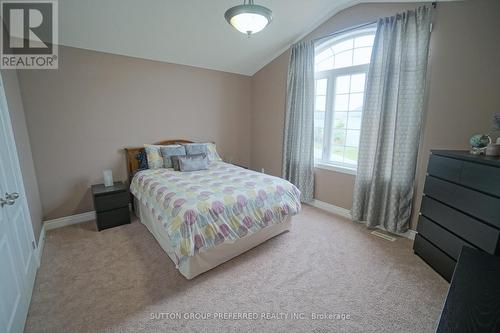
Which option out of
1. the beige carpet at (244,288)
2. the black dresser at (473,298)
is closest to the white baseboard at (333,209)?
the beige carpet at (244,288)

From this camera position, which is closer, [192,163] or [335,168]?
[192,163]

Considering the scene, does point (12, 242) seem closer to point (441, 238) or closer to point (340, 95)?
point (441, 238)

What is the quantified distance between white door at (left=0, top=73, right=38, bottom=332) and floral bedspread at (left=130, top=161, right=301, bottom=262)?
99 cm

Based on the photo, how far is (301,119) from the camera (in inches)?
146

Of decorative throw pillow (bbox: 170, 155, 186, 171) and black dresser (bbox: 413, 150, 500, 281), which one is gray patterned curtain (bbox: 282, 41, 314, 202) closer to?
black dresser (bbox: 413, 150, 500, 281)

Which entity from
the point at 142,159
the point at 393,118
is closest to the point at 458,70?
the point at 393,118

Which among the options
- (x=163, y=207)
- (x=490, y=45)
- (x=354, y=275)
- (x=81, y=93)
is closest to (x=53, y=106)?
(x=81, y=93)

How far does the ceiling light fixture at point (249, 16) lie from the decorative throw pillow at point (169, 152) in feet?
6.88

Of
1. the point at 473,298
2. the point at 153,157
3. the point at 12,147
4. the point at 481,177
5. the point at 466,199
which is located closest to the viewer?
the point at 473,298

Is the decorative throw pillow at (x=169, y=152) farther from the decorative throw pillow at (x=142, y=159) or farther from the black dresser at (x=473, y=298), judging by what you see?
the black dresser at (x=473, y=298)

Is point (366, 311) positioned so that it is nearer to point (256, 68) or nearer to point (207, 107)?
point (207, 107)

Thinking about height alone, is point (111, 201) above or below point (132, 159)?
below

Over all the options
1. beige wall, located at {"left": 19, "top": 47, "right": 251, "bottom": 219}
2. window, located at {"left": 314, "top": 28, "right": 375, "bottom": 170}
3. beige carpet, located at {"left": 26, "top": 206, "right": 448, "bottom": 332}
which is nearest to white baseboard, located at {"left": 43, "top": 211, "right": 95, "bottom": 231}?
beige wall, located at {"left": 19, "top": 47, "right": 251, "bottom": 219}

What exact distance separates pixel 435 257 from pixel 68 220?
4.31m
